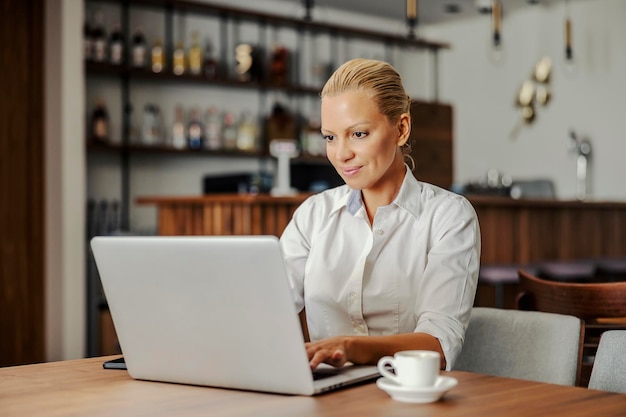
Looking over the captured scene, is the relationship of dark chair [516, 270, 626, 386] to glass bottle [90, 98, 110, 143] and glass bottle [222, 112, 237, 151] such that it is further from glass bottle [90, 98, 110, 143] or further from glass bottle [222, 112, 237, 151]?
glass bottle [222, 112, 237, 151]

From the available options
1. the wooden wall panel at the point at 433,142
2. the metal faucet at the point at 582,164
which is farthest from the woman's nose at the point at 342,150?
the metal faucet at the point at 582,164

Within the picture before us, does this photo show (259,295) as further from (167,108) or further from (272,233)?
(167,108)

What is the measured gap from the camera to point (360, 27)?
25.3 ft

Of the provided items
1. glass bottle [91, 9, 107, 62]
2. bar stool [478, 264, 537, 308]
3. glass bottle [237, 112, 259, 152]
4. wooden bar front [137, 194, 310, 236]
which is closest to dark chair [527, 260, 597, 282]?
bar stool [478, 264, 537, 308]

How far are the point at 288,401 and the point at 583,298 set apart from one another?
128cm

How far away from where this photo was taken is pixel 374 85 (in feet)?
5.68

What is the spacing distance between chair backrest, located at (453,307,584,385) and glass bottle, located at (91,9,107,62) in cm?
446

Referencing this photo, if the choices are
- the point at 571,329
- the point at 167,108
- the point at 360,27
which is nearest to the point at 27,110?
the point at 167,108

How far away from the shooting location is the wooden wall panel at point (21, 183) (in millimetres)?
4984

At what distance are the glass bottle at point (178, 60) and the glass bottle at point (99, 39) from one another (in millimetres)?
527

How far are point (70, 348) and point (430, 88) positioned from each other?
4396mm

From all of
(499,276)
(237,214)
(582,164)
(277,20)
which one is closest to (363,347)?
(237,214)

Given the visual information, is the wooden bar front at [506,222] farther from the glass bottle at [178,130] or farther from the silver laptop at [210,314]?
the silver laptop at [210,314]

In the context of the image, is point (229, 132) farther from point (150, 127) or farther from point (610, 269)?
point (610, 269)
